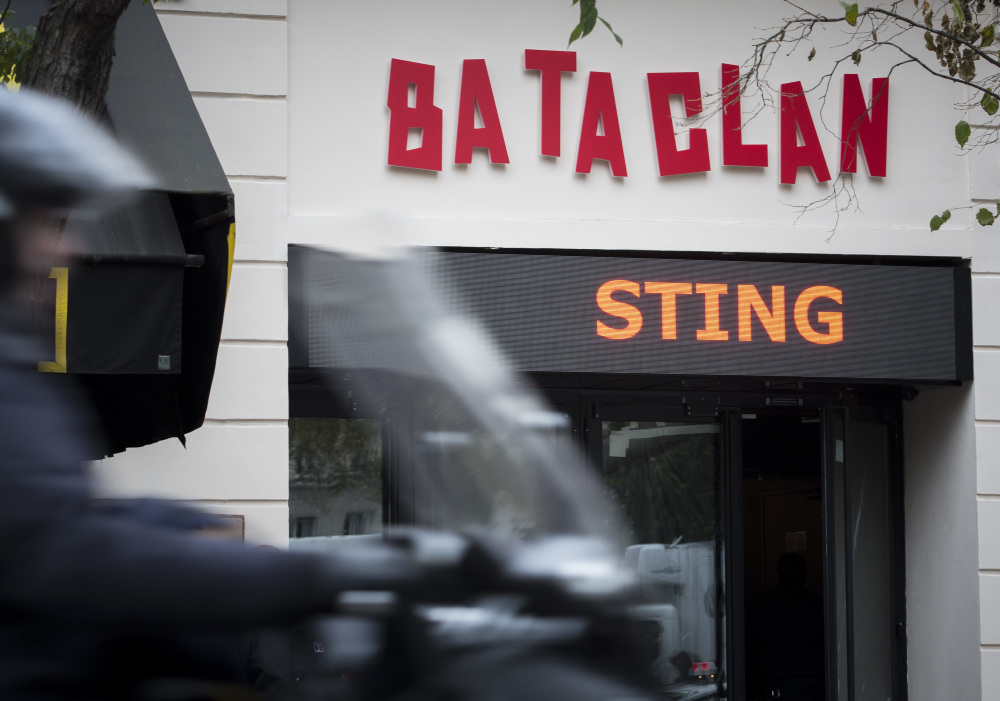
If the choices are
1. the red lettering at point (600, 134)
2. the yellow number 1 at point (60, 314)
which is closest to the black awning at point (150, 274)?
the yellow number 1 at point (60, 314)

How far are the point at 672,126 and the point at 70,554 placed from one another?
6.26 meters

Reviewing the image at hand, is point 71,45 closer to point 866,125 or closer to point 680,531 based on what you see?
point 866,125

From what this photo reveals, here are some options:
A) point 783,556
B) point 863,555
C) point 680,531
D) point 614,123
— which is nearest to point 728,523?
point 680,531

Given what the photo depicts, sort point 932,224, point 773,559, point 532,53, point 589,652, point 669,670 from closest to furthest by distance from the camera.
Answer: point 589,652 < point 932,224 < point 532,53 < point 669,670 < point 773,559

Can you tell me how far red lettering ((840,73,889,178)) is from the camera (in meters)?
7.50

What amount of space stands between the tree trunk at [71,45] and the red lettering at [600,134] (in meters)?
3.82

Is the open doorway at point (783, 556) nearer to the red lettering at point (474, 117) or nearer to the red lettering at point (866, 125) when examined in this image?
the red lettering at point (866, 125)

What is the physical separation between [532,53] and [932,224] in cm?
266

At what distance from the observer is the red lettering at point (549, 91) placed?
720 centimetres

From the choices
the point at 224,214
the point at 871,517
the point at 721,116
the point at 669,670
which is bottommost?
the point at 669,670

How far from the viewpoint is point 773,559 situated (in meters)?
10.1

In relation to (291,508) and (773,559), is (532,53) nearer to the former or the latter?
(291,508)

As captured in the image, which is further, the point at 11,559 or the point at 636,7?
the point at 636,7

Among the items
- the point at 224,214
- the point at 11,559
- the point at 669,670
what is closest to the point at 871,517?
the point at 669,670
